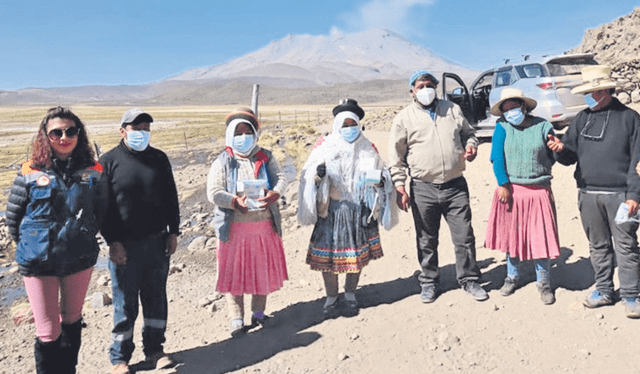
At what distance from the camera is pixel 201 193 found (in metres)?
13.1

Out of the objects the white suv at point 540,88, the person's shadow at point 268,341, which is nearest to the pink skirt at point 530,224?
A: the person's shadow at point 268,341

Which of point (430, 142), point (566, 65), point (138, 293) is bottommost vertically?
point (138, 293)

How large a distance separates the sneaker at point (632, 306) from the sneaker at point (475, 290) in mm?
997

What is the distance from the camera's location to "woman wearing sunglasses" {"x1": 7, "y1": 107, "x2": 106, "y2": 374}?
3.02m

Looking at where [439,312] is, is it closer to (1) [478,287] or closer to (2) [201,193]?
(1) [478,287]

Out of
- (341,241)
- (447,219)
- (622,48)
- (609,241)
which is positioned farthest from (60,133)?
(622,48)

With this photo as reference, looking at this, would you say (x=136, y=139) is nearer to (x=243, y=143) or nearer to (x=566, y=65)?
(x=243, y=143)

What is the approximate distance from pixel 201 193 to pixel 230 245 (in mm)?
9430

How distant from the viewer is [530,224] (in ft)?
13.2

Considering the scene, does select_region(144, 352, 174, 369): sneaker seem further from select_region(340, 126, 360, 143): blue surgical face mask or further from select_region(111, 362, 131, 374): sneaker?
select_region(340, 126, 360, 143): blue surgical face mask

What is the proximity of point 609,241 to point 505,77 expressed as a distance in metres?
8.02

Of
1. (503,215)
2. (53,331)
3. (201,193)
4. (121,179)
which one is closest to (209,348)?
(53,331)

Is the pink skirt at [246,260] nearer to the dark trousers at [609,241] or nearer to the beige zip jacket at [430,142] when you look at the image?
the beige zip jacket at [430,142]

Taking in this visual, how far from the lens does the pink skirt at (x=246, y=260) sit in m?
3.98
